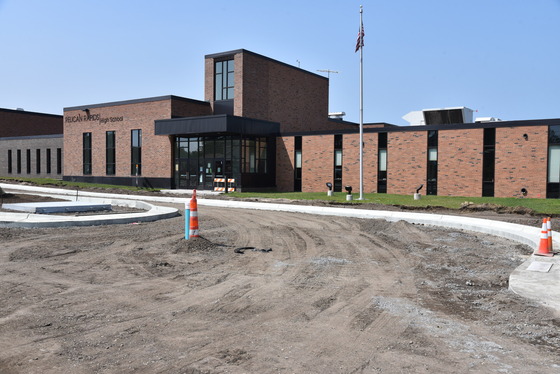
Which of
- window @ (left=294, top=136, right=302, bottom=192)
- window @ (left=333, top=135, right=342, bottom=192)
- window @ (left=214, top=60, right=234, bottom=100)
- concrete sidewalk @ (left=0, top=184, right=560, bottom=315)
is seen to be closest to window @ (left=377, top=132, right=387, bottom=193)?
window @ (left=333, top=135, right=342, bottom=192)

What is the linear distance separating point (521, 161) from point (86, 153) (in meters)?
34.9

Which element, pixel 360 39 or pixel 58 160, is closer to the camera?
pixel 360 39

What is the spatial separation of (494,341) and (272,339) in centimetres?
226

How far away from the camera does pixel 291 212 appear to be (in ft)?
64.7

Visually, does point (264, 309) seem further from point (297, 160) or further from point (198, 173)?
point (198, 173)

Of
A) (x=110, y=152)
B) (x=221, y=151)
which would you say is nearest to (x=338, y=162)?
(x=221, y=151)

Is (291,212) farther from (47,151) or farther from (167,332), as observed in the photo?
(47,151)

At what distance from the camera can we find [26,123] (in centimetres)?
6172

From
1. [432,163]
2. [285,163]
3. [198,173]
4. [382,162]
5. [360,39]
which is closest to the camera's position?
[360,39]

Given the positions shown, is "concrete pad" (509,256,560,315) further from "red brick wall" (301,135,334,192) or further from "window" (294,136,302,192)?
"window" (294,136,302,192)

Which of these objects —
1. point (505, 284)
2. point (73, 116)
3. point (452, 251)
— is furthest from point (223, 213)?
point (73, 116)

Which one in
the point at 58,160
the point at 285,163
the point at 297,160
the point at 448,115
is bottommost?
the point at 285,163

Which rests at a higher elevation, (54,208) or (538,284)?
(54,208)

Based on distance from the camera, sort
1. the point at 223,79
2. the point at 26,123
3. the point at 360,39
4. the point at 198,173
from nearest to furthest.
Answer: the point at 360,39 → the point at 198,173 → the point at 223,79 → the point at 26,123
